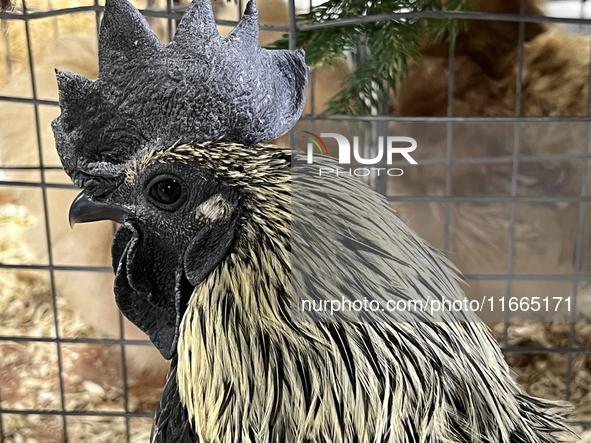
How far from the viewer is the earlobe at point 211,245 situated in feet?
2.06

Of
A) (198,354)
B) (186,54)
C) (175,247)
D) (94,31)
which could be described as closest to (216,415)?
(198,354)

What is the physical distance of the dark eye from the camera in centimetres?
62

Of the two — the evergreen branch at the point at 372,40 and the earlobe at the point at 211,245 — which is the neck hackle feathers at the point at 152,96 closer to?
the earlobe at the point at 211,245

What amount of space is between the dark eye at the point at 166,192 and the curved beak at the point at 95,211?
0.05 m

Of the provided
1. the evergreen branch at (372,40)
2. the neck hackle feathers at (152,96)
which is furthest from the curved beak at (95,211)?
the evergreen branch at (372,40)

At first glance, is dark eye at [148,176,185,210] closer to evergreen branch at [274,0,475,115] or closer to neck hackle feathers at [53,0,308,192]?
neck hackle feathers at [53,0,308,192]

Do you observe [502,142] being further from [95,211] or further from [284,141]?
[95,211]

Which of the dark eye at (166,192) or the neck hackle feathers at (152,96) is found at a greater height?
the neck hackle feathers at (152,96)

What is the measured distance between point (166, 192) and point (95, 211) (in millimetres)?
114

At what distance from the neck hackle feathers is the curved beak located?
0.08 ft

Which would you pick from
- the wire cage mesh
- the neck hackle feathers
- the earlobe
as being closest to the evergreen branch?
the wire cage mesh

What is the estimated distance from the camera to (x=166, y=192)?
628mm

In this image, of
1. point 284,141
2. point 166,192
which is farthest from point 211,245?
point 284,141

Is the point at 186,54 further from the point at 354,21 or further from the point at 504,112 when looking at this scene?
the point at 504,112
